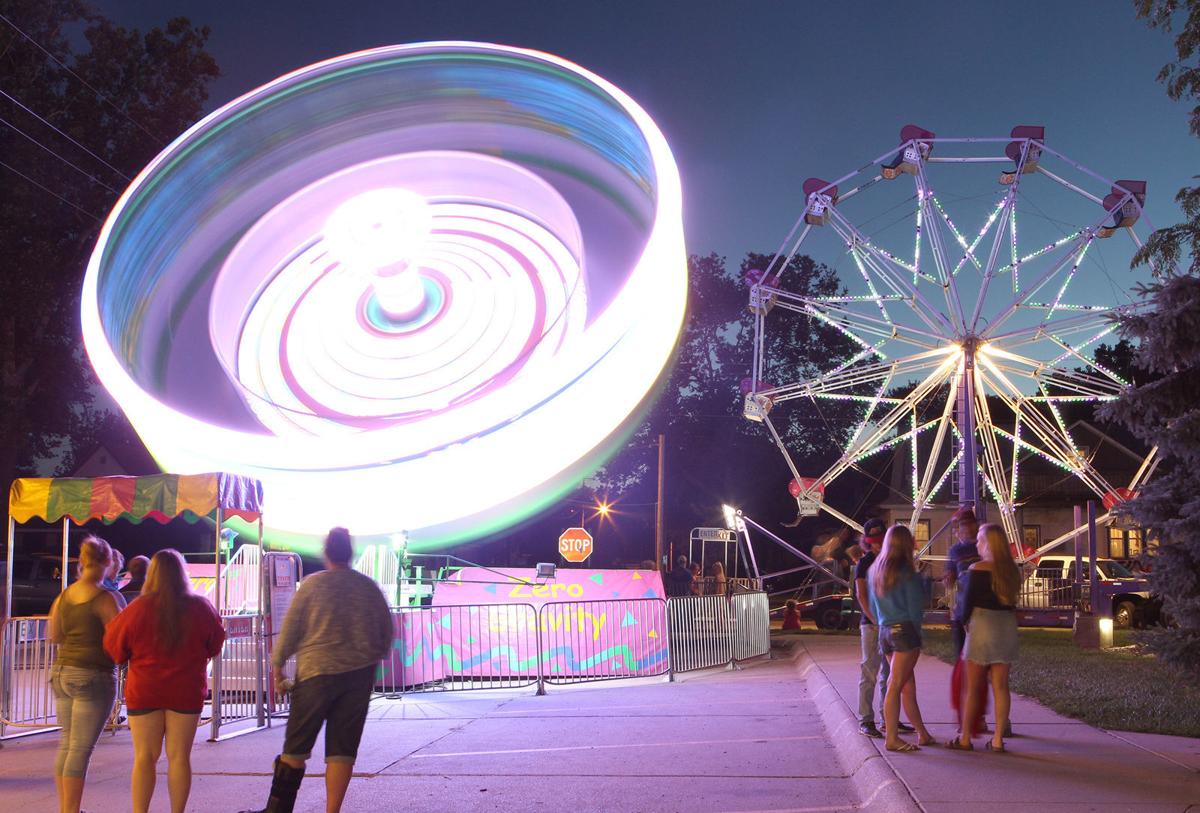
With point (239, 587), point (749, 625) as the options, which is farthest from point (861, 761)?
point (749, 625)

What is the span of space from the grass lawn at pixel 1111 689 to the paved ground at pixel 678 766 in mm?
323

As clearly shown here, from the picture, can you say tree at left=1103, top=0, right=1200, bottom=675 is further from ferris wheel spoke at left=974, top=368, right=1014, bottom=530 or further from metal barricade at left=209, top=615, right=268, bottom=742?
ferris wheel spoke at left=974, top=368, right=1014, bottom=530

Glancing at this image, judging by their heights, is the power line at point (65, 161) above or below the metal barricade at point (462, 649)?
above

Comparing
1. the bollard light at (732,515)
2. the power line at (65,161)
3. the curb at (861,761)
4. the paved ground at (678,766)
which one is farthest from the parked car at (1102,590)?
the power line at (65,161)

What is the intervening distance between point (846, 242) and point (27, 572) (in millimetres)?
22108

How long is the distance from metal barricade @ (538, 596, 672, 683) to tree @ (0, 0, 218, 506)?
23.6 metres

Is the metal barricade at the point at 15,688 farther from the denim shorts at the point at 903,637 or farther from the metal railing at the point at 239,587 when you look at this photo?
the denim shorts at the point at 903,637

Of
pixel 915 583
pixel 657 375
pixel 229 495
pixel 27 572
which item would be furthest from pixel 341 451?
pixel 27 572

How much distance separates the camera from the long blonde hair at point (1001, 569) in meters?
7.40

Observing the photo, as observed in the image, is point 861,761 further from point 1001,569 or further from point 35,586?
point 35,586

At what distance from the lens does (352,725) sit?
561 cm

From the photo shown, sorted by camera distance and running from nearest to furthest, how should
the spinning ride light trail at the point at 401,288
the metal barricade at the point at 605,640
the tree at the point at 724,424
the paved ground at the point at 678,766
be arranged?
the paved ground at the point at 678,766, the spinning ride light trail at the point at 401,288, the metal barricade at the point at 605,640, the tree at the point at 724,424

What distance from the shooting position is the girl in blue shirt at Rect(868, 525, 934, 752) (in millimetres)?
7584

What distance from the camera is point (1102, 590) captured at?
997 inches
